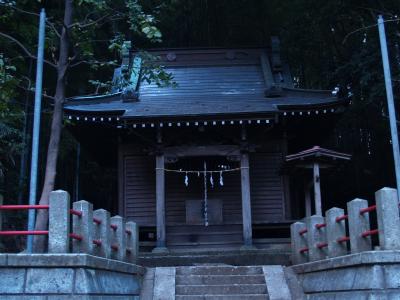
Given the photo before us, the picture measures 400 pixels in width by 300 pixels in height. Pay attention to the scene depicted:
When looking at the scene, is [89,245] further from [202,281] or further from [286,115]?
[286,115]

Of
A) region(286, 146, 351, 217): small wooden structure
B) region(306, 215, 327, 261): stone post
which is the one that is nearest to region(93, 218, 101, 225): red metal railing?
region(306, 215, 327, 261): stone post

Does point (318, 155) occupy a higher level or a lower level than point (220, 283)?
higher

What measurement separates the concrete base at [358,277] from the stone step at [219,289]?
0.87m

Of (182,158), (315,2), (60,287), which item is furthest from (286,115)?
(60,287)

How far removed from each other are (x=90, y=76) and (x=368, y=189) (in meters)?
11.5

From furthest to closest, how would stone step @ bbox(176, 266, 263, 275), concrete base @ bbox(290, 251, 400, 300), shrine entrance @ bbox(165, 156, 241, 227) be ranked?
shrine entrance @ bbox(165, 156, 241, 227), stone step @ bbox(176, 266, 263, 275), concrete base @ bbox(290, 251, 400, 300)

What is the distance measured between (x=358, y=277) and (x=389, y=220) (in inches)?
34.9

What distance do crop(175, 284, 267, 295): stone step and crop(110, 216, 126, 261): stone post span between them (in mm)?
1075

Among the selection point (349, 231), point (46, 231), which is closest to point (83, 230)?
point (46, 231)

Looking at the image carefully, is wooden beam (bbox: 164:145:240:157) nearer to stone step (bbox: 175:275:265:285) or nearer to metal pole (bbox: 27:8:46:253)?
stone step (bbox: 175:275:265:285)

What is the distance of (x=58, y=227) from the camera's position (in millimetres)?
6191

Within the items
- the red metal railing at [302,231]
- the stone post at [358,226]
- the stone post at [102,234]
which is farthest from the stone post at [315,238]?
the stone post at [102,234]

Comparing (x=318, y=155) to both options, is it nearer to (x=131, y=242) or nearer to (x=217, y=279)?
(x=217, y=279)

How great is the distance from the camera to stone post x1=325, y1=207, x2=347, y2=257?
24.4ft
